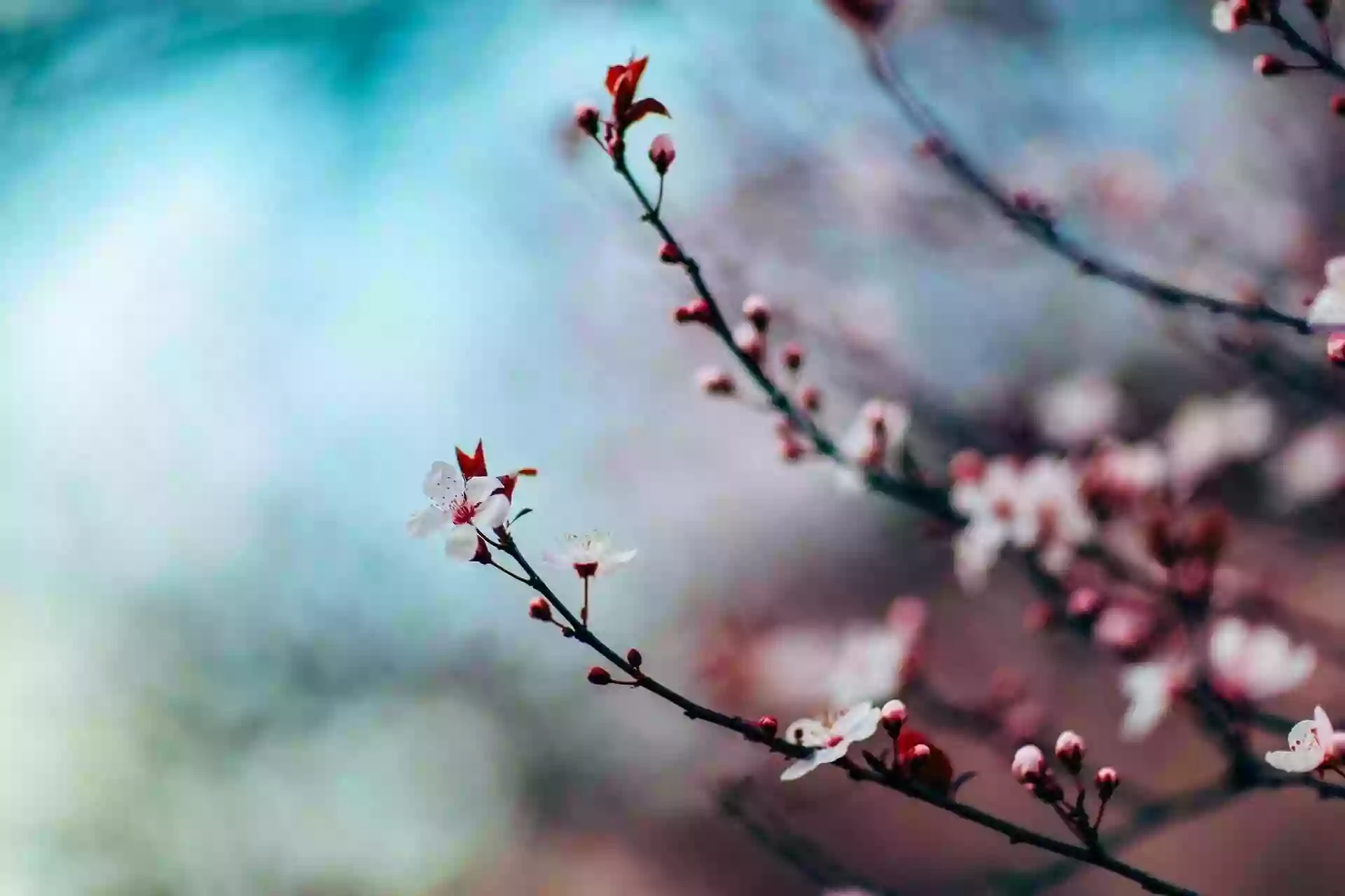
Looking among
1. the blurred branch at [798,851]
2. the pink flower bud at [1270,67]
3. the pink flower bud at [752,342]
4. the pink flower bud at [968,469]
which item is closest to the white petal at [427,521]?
the pink flower bud at [752,342]

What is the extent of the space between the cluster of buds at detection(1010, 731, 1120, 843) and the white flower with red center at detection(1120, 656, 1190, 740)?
0.59 metres

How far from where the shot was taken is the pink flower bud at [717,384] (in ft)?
4.76

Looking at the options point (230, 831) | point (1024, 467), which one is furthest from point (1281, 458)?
point (230, 831)

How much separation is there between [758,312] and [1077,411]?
8.70ft

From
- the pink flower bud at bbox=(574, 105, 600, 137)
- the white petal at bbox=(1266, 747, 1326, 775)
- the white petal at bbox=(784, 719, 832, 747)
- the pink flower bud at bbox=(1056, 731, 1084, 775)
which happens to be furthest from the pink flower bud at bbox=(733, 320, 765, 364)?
the white petal at bbox=(1266, 747, 1326, 775)

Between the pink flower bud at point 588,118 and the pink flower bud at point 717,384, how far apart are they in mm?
591

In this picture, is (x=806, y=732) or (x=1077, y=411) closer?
(x=806, y=732)

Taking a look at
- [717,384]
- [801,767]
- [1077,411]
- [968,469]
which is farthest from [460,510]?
[1077,411]

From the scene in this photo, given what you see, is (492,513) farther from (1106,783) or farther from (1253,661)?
(1253,661)

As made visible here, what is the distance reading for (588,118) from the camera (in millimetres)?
921

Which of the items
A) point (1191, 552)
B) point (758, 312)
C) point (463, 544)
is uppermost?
point (758, 312)

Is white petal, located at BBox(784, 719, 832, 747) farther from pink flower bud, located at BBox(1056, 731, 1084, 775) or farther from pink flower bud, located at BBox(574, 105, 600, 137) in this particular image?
pink flower bud, located at BBox(574, 105, 600, 137)

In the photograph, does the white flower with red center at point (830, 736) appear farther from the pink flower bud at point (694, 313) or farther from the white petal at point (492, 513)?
the pink flower bud at point (694, 313)

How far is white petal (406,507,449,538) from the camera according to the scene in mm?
832
